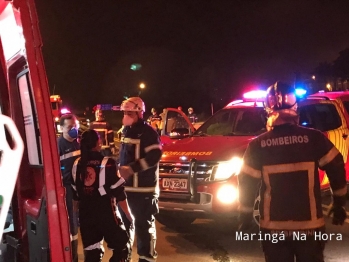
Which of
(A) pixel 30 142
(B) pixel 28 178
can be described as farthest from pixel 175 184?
(A) pixel 30 142

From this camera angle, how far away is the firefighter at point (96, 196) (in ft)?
13.6

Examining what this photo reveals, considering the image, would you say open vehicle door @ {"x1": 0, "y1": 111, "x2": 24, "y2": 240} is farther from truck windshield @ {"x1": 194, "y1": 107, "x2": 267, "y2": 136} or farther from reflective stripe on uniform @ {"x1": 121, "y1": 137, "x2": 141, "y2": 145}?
truck windshield @ {"x1": 194, "y1": 107, "x2": 267, "y2": 136}

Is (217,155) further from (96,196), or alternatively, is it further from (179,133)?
(96,196)

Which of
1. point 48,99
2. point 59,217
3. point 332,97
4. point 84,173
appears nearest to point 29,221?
point 59,217

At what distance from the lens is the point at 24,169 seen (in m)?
2.79

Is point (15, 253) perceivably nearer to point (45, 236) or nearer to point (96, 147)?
point (45, 236)

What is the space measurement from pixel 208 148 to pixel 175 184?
62 centimetres

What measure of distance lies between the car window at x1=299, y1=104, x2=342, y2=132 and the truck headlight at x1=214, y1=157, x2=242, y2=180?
135cm

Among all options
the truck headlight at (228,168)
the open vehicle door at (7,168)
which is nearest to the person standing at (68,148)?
the truck headlight at (228,168)

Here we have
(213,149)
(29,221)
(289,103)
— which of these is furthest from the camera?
(213,149)

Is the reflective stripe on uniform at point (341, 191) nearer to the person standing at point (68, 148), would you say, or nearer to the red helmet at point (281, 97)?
the red helmet at point (281, 97)

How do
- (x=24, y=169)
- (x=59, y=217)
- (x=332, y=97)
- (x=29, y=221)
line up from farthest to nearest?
(x=332, y=97) → (x=24, y=169) → (x=29, y=221) → (x=59, y=217)

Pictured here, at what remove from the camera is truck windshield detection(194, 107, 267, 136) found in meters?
6.90

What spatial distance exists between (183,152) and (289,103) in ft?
10.4
